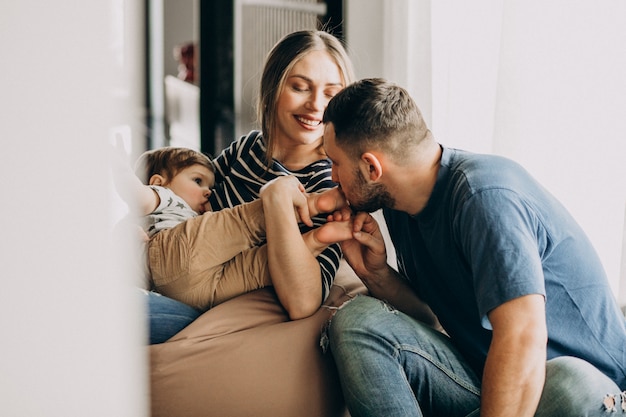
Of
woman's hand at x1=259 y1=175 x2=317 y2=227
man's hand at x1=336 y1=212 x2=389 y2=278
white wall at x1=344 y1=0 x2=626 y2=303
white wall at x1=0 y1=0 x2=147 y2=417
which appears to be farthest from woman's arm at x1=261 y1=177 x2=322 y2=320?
white wall at x1=0 y1=0 x2=147 y2=417

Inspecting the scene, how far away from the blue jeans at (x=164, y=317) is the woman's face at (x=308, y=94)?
1.55ft

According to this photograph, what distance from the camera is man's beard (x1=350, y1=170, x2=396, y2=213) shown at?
1.35m

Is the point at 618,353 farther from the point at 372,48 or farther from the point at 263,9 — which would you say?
the point at 263,9

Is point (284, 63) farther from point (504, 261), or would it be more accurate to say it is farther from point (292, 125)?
point (504, 261)

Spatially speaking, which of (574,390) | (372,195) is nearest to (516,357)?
(574,390)

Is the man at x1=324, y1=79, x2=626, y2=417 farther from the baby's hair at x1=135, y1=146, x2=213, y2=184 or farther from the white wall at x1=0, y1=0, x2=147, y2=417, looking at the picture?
the white wall at x1=0, y1=0, x2=147, y2=417

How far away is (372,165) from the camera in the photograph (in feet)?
4.36

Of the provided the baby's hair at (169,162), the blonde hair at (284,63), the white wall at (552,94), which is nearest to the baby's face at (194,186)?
the baby's hair at (169,162)

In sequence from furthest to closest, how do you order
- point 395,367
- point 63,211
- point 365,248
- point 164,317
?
point 365,248
point 164,317
point 395,367
point 63,211

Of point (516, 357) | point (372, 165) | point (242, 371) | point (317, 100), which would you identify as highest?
point (317, 100)

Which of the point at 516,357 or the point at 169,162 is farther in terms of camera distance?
the point at 169,162

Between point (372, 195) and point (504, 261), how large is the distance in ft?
1.01

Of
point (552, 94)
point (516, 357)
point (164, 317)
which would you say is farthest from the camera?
point (552, 94)

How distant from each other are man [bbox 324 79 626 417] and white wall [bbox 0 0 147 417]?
85 centimetres
